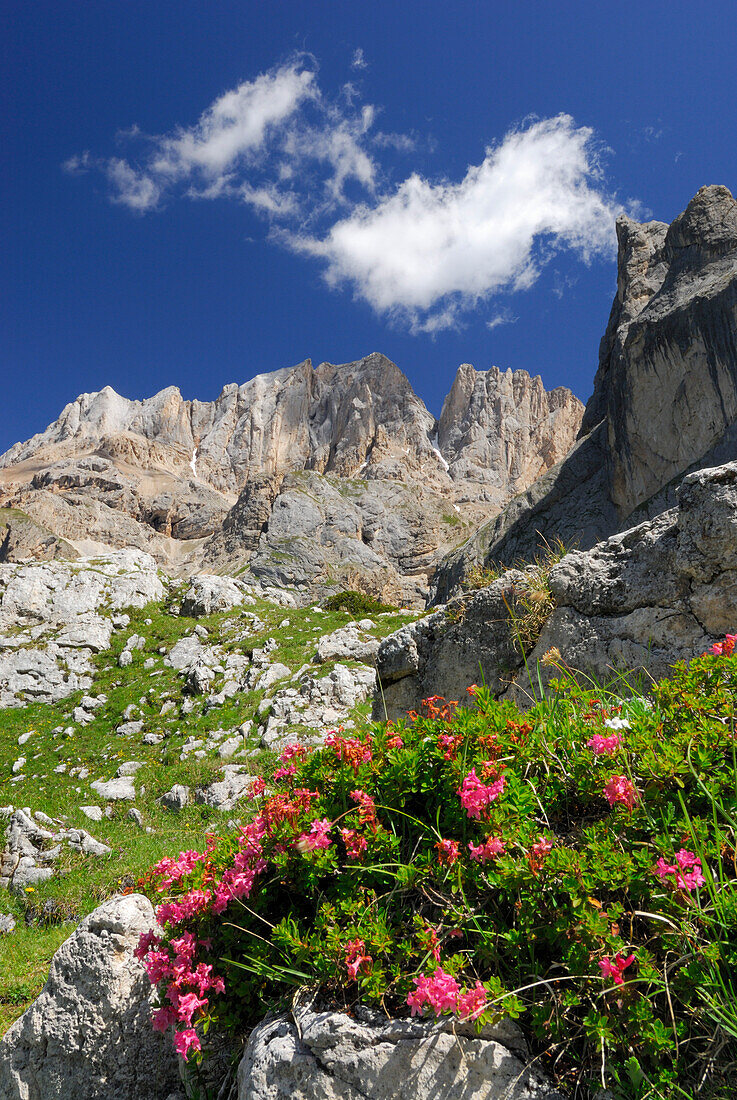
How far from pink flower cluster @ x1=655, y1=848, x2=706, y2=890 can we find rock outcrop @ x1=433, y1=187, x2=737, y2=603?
38.2 metres

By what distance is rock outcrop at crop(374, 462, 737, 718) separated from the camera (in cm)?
528

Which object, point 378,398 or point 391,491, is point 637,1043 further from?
point 378,398

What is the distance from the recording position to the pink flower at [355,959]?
2.30 m

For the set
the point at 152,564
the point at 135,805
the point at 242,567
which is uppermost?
the point at 242,567

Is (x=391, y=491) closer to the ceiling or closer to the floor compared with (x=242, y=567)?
closer to the ceiling

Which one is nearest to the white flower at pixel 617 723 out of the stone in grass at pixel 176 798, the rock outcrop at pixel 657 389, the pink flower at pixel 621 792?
the pink flower at pixel 621 792

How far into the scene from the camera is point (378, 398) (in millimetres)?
179875

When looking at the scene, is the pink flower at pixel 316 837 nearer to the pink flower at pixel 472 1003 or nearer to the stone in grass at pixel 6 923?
the pink flower at pixel 472 1003

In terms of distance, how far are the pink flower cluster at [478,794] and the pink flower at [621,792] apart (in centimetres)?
48

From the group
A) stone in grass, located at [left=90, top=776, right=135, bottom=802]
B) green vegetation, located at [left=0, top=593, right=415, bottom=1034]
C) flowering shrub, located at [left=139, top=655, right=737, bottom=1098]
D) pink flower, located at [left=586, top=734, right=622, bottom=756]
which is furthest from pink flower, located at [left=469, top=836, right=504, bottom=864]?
stone in grass, located at [left=90, top=776, right=135, bottom=802]

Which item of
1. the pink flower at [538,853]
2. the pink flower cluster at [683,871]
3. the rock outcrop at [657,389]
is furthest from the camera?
the rock outcrop at [657,389]

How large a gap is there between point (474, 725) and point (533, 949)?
3.20 feet

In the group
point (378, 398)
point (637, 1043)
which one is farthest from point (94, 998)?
point (378, 398)

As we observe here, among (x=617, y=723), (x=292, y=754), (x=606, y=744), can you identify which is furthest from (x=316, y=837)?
(x=617, y=723)
